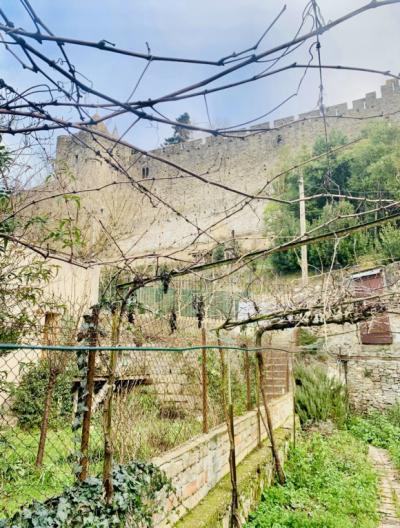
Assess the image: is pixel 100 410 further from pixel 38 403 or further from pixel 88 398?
pixel 38 403

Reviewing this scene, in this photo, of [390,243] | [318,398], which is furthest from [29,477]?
[390,243]

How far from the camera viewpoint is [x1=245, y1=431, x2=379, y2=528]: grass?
3316 mm

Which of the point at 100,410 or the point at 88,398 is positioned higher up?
the point at 88,398

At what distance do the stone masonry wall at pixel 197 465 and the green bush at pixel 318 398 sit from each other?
13.2 ft

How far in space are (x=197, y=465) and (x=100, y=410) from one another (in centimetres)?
138

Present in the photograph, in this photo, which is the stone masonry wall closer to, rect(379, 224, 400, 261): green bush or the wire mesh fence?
the wire mesh fence

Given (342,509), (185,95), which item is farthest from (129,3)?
(342,509)

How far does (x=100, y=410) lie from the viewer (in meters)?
3.88

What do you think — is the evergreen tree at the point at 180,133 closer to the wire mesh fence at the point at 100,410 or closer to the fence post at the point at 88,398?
the wire mesh fence at the point at 100,410

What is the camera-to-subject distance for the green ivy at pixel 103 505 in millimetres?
1632

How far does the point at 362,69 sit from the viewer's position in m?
0.87

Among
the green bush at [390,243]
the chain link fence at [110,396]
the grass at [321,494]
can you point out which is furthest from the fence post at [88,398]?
the green bush at [390,243]

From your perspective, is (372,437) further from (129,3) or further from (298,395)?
(129,3)

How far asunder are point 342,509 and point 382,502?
1.03 meters
